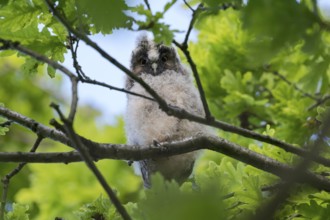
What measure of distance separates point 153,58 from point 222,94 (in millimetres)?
887

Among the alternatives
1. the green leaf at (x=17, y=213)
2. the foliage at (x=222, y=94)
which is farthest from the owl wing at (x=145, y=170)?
the green leaf at (x=17, y=213)

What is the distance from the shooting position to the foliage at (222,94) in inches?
60.1

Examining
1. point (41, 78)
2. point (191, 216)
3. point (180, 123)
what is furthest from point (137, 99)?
point (41, 78)

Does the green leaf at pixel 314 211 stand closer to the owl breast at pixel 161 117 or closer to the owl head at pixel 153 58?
the owl breast at pixel 161 117

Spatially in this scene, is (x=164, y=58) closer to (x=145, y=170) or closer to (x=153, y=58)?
(x=153, y=58)

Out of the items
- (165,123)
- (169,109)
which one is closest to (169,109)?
(169,109)

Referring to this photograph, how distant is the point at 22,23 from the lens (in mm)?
2510

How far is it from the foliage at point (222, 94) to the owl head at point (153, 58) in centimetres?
48

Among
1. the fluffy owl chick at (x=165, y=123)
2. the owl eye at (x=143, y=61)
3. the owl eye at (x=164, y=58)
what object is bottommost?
the fluffy owl chick at (x=165, y=123)

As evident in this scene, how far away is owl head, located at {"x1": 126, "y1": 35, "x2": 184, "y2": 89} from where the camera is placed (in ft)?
13.4

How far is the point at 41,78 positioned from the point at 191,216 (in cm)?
783

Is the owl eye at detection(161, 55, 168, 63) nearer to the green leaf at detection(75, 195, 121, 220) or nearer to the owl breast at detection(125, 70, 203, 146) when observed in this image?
the owl breast at detection(125, 70, 203, 146)

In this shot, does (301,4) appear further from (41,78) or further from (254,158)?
(41,78)

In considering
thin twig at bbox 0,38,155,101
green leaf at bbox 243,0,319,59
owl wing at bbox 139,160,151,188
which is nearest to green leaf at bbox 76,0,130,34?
green leaf at bbox 243,0,319,59
